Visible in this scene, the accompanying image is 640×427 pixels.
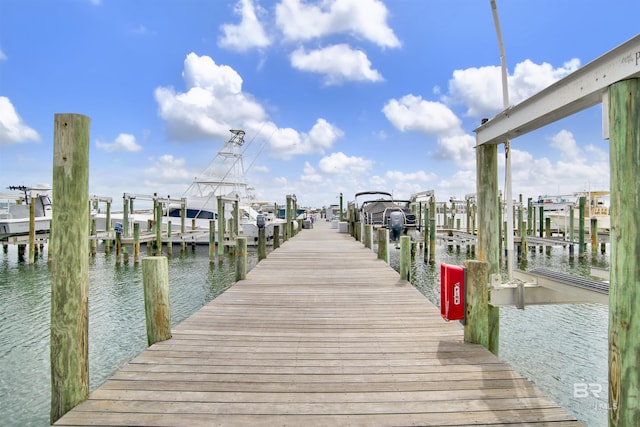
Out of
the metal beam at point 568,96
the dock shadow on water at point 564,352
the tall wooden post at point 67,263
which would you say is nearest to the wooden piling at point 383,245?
the dock shadow on water at point 564,352

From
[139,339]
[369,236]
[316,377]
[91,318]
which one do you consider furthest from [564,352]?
[91,318]

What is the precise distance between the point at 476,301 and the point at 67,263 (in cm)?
392

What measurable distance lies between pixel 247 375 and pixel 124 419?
1034 millimetres

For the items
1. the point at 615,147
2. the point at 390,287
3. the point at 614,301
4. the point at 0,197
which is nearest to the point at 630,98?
the point at 615,147

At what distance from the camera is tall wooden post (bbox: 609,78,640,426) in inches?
89.8

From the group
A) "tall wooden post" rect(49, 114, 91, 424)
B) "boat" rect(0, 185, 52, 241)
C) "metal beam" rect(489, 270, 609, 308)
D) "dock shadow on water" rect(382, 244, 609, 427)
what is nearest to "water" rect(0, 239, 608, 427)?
"dock shadow on water" rect(382, 244, 609, 427)

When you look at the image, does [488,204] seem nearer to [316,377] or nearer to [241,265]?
[316,377]

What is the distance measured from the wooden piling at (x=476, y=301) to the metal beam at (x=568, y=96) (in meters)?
1.50

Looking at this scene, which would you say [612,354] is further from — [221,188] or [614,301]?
[221,188]

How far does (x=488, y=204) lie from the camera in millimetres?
4582

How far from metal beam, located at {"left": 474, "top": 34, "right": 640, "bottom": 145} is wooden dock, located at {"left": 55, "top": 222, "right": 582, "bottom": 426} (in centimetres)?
237

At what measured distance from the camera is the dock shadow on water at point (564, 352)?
511 cm

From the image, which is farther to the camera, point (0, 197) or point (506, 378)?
point (0, 197)

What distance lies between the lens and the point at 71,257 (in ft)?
9.87
